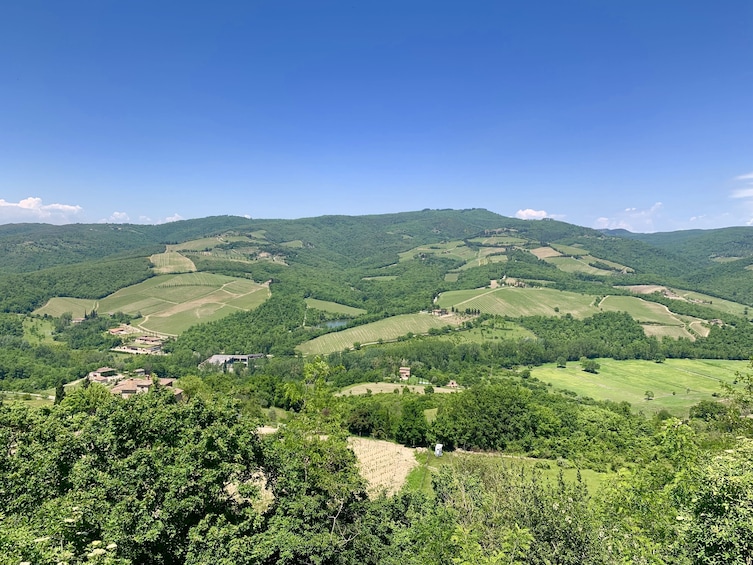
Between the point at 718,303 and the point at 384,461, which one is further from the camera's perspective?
the point at 718,303

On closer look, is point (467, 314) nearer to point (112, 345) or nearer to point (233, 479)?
point (112, 345)

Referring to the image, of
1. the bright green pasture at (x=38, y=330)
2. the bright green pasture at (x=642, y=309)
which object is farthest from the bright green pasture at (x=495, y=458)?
the bright green pasture at (x=38, y=330)

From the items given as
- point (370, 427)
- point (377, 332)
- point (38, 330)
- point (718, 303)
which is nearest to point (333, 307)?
point (377, 332)

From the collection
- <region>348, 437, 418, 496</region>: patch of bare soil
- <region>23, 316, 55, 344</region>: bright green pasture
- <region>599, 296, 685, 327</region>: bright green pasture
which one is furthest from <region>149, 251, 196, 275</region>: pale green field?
<region>599, 296, 685, 327</region>: bright green pasture

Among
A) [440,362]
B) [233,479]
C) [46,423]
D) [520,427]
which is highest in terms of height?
[46,423]

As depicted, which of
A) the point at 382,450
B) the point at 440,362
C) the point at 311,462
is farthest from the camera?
the point at 440,362

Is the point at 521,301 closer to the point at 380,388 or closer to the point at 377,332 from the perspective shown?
the point at 377,332

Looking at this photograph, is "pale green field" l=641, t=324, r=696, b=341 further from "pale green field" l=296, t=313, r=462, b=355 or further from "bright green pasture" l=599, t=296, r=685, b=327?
"pale green field" l=296, t=313, r=462, b=355

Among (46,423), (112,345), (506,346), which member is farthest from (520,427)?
(112,345)
